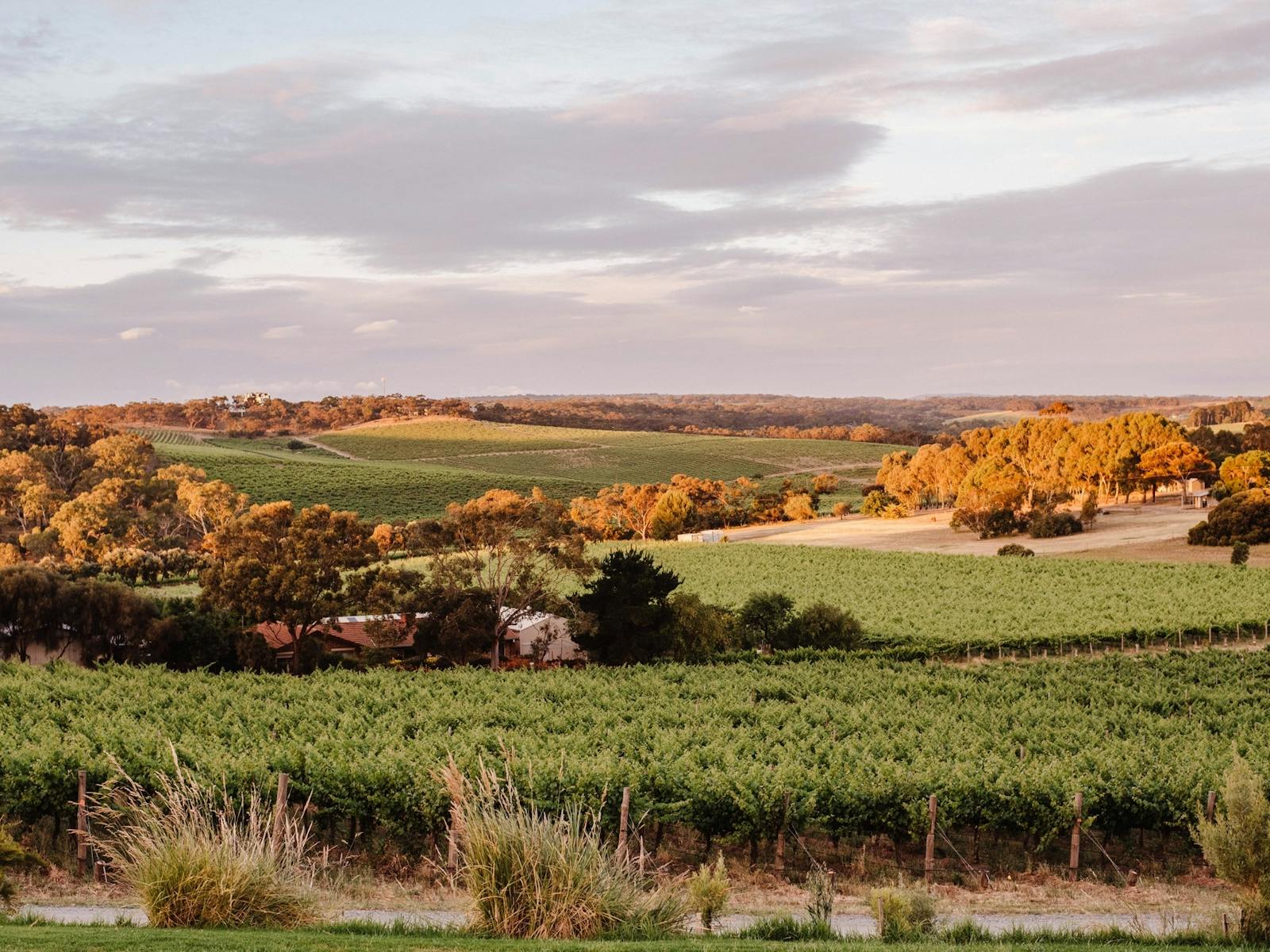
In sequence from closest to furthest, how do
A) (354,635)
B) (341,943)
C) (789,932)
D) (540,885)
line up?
(341,943), (540,885), (789,932), (354,635)

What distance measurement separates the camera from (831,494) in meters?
126

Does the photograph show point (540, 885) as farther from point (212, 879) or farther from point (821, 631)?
point (821, 631)

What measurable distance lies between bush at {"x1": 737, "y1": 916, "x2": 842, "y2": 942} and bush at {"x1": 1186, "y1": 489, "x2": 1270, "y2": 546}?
67.8 meters

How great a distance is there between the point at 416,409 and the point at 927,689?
14110 centimetres

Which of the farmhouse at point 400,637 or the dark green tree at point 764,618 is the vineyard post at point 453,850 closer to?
the farmhouse at point 400,637

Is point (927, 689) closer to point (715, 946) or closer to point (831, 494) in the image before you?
point (715, 946)

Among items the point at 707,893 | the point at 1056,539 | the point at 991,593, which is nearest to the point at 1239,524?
the point at 1056,539

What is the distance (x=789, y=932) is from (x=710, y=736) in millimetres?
13169

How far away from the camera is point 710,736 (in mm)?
24656

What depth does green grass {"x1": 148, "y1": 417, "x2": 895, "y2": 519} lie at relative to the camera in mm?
112188

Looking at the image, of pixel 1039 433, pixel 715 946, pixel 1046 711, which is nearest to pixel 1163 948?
pixel 715 946

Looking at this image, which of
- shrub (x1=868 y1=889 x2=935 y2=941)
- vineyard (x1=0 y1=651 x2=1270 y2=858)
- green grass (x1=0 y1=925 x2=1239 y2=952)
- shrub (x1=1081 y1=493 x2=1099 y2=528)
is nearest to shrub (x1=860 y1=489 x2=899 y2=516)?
shrub (x1=1081 y1=493 x2=1099 y2=528)

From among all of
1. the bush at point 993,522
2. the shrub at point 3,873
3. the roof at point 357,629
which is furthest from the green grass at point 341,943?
the bush at point 993,522

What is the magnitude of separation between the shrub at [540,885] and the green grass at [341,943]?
37 centimetres
